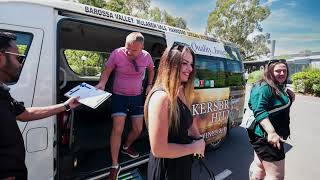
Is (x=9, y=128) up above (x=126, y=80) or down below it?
below

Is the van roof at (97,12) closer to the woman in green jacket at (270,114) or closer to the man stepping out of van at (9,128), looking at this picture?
the man stepping out of van at (9,128)

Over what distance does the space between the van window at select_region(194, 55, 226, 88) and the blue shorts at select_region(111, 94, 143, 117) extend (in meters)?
1.28

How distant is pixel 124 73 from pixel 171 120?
2243 millimetres

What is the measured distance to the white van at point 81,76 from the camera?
9.21 feet

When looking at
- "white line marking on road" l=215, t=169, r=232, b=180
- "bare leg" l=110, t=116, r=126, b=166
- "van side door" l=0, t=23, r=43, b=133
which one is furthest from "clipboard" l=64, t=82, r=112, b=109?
"white line marking on road" l=215, t=169, r=232, b=180

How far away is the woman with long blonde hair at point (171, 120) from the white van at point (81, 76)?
4.25 feet

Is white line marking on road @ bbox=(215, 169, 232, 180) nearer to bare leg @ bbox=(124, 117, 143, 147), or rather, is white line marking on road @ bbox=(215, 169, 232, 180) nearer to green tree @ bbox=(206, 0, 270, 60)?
bare leg @ bbox=(124, 117, 143, 147)

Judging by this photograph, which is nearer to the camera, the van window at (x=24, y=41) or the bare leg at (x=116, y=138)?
the van window at (x=24, y=41)

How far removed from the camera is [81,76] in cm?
666

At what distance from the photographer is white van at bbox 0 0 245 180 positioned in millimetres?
2807

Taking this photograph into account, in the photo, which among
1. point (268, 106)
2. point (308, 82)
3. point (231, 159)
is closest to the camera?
point (268, 106)

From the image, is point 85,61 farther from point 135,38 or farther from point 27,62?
point 27,62

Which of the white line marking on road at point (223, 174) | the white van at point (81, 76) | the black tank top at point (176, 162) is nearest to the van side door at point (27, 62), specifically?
the white van at point (81, 76)

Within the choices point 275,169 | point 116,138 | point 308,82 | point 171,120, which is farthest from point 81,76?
point 308,82
